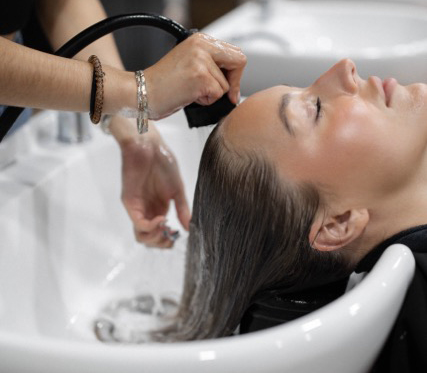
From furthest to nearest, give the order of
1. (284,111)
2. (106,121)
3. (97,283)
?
(97,283) → (106,121) → (284,111)

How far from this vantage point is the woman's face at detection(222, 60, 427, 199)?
0.94m

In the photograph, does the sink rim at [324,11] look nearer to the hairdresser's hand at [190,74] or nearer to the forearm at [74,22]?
the forearm at [74,22]

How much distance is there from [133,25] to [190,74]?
0.50 feet

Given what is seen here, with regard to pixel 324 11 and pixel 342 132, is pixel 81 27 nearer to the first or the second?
pixel 342 132

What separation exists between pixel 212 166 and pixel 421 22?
1238 mm

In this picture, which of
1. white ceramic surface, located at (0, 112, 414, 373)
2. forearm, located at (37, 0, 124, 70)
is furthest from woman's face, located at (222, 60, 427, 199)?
forearm, located at (37, 0, 124, 70)

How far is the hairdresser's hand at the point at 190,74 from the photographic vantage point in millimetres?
926

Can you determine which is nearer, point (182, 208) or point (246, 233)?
point (246, 233)

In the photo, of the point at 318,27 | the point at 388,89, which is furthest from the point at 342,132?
the point at 318,27

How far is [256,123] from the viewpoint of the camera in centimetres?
100

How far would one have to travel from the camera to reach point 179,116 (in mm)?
1592

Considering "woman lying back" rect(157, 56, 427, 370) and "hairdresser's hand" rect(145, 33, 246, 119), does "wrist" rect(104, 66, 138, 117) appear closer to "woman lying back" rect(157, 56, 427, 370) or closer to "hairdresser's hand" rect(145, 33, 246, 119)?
"hairdresser's hand" rect(145, 33, 246, 119)

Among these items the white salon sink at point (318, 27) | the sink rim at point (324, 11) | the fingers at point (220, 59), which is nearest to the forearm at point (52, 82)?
the fingers at point (220, 59)

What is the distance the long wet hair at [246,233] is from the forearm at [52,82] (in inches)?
7.8
